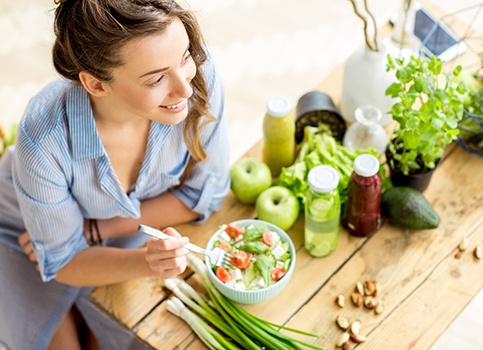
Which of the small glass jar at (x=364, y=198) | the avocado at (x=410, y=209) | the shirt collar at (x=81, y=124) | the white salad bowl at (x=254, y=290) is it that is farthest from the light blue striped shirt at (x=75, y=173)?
the avocado at (x=410, y=209)

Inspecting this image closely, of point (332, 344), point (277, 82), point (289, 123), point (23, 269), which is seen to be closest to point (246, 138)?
point (277, 82)

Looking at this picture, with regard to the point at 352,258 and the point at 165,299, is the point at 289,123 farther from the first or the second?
the point at 165,299

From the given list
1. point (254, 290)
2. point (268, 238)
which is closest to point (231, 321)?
point (254, 290)

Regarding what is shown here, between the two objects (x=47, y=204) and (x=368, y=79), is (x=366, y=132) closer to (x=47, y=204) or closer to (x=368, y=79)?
(x=368, y=79)

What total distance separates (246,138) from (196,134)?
130 cm

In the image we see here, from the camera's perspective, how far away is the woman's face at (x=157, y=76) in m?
1.38

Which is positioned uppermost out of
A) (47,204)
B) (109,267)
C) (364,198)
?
(364,198)

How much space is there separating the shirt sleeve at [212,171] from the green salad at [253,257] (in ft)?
0.53

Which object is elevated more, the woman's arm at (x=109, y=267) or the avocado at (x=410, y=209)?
the avocado at (x=410, y=209)

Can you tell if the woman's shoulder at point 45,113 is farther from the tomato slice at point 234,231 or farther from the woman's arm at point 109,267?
the tomato slice at point 234,231

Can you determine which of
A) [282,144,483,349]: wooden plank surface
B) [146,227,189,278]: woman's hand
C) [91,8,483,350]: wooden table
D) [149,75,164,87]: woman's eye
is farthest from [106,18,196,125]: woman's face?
[282,144,483,349]: wooden plank surface

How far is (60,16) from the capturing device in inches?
54.8

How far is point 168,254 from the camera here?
1.60 meters

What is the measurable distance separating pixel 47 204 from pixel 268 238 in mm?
561
